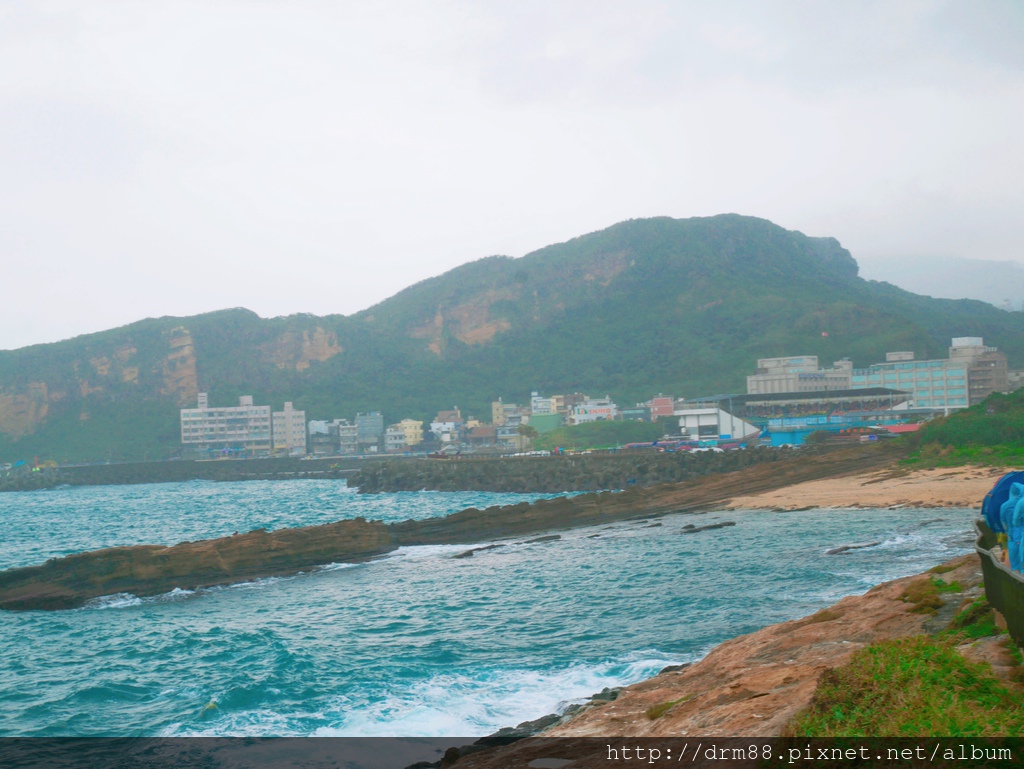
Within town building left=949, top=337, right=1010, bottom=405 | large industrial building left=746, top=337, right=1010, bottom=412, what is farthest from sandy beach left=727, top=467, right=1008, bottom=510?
town building left=949, top=337, right=1010, bottom=405

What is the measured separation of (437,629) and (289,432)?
5662 inches

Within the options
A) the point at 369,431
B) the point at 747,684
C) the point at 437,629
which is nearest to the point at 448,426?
the point at 369,431

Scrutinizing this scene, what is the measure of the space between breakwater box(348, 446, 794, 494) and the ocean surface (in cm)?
2678

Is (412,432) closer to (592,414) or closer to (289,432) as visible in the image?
(289,432)

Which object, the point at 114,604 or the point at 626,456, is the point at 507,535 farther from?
the point at 626,456

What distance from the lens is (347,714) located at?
13844mm

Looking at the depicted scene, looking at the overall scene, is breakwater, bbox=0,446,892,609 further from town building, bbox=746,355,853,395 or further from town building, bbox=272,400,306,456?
town building, bbox=272,400,306,456

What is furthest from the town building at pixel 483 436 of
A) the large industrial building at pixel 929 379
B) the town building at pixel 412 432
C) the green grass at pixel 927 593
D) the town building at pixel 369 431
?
the green grass at pixel 927 593

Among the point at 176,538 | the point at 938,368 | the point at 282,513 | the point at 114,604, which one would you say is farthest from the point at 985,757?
the point at 938,368

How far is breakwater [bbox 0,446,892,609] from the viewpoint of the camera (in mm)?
26500

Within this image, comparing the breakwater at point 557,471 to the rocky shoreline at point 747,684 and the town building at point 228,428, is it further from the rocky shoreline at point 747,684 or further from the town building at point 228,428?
the town building at point 228,428

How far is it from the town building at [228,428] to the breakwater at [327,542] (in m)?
125

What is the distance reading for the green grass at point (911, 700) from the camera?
6.15 meters

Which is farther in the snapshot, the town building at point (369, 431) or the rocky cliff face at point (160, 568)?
the town building at point (369, 431)
